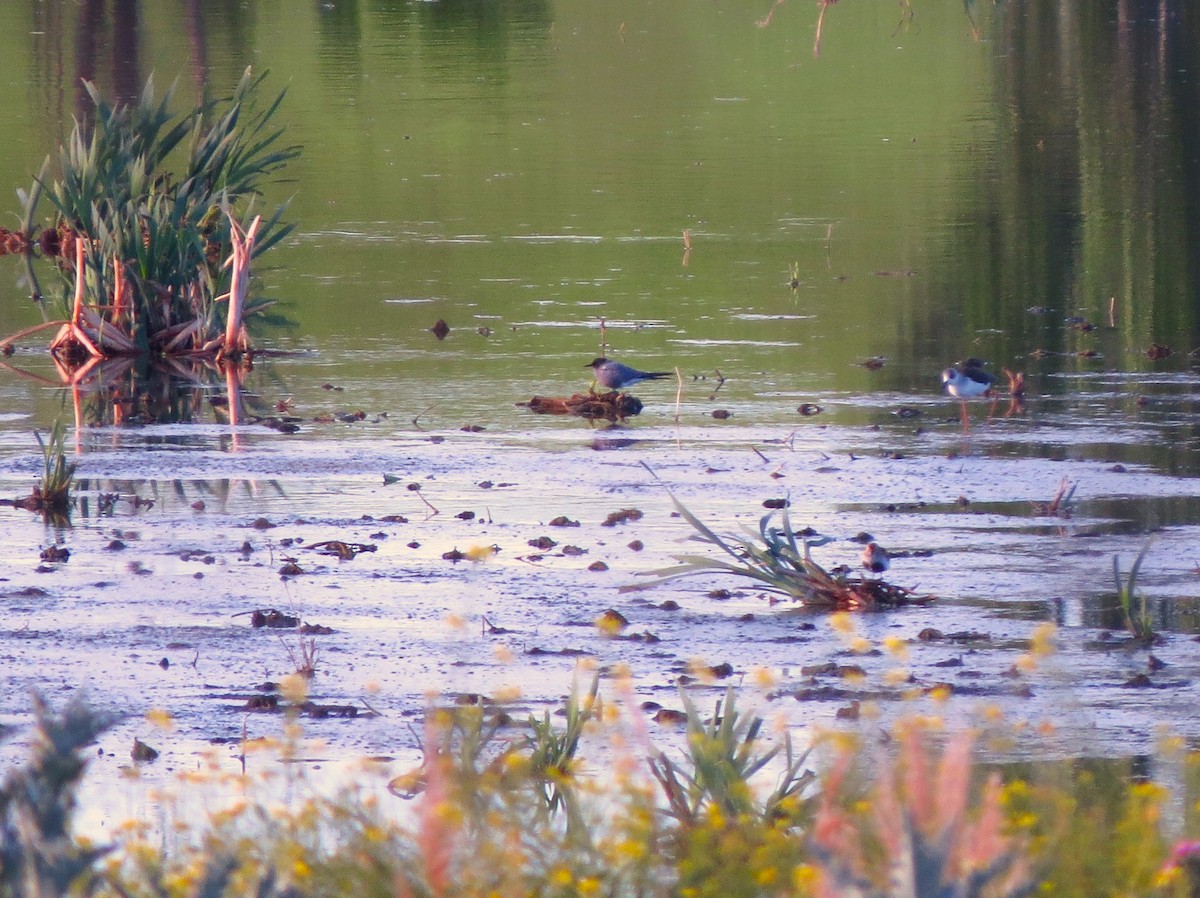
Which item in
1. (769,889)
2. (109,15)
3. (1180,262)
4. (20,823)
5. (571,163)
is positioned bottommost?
(769,889)

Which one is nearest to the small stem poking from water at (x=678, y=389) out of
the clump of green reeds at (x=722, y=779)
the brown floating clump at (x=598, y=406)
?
the brown floating clump at (x=598, y=406)

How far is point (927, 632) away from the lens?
771 cm

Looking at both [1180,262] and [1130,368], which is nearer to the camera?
[1130,368]

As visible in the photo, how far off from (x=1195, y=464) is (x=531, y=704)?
484 cm

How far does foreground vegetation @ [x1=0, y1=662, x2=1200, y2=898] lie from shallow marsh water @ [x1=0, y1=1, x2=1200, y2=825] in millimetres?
485

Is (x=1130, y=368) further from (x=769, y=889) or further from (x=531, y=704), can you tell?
(x=769, y=889)

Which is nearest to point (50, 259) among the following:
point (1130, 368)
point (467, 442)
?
point (467, 442)

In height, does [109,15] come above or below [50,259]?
above

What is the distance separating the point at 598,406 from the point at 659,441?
0.90 meters

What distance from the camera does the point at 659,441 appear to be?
37.1 feet

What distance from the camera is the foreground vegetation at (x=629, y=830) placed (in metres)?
3.29

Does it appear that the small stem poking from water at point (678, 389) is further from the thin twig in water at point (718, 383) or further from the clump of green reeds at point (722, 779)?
the clump of green reeds at point (722, 779)

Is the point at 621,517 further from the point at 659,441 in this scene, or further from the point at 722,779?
the point at 722,779

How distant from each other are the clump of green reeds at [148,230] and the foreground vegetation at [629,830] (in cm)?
754
